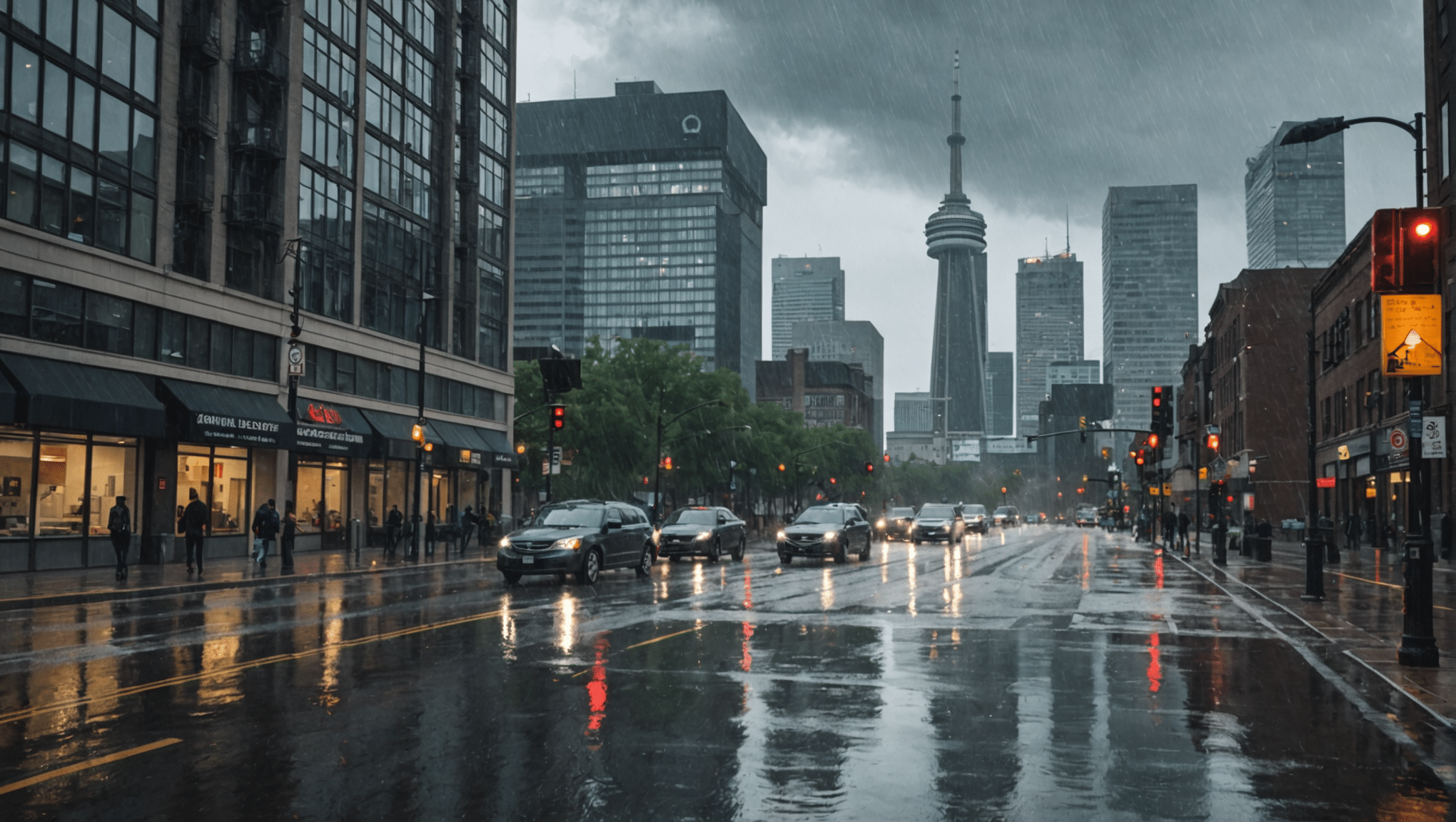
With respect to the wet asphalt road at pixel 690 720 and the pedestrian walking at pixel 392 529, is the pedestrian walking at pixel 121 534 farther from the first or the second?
the pedestrian walking at pixel 392 529

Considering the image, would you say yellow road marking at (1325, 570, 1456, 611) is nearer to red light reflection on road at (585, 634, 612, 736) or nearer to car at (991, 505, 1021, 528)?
red light reflection on road at (585, 634, 612, 736)

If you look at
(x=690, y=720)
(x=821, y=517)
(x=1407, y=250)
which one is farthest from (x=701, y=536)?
(x=690, y=720)

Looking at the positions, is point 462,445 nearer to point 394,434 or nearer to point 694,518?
point 394,434

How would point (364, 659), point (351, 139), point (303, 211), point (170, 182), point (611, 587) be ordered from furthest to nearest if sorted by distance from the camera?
point (351, 139) → point (303, 211) → point (170, 182) → point (611, 587) → point (364, 659)

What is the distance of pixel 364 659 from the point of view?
486 inches

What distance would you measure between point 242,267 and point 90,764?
33.3 m

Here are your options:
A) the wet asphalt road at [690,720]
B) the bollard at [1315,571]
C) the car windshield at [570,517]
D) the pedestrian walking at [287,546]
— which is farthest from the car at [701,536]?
the bollard at [1315,571]

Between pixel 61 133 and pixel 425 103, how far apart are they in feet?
71.8

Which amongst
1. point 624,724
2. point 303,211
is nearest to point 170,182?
point 303,211

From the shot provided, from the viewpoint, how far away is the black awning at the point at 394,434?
4406 cm

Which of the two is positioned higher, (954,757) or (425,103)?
(425,103)

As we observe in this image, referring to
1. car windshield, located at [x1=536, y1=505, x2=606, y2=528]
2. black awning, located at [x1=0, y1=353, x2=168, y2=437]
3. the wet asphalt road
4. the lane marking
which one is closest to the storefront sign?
the wet asphalt road

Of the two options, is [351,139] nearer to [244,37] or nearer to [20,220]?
[244,37]

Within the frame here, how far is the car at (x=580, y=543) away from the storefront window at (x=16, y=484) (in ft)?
41.6
